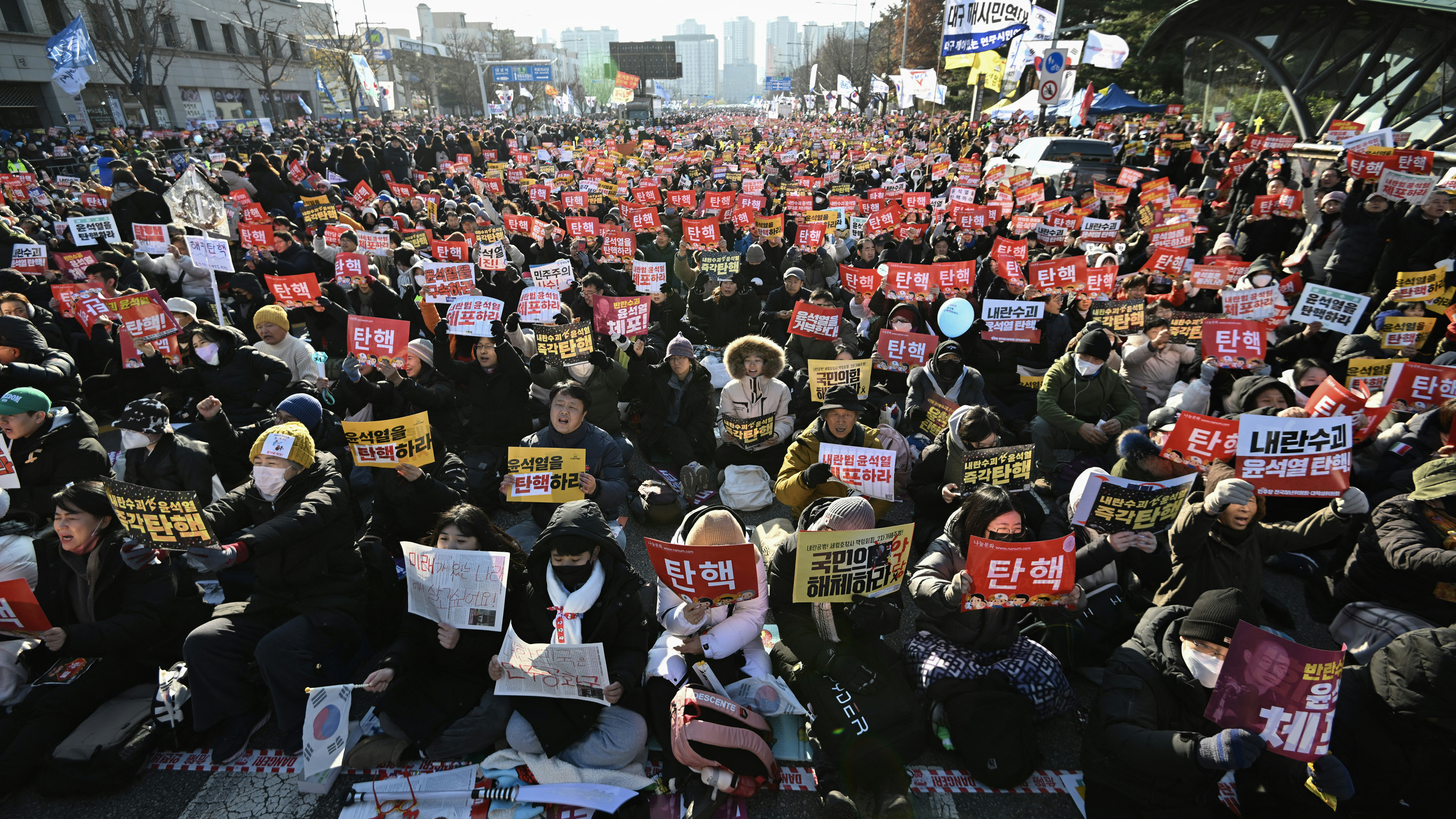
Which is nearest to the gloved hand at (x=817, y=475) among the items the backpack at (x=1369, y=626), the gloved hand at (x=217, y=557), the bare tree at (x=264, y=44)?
the backpack at (x=1369, y=626)

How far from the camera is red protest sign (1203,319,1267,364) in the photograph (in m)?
5.90

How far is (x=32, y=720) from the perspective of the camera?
3.13 metres

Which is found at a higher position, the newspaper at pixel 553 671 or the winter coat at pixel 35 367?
the winter coat at pixel 35 367

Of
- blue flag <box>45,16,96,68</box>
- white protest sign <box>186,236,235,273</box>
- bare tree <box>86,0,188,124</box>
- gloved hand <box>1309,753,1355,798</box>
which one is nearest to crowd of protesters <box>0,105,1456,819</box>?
gloved hand <box>1309,753,1355,798</box>

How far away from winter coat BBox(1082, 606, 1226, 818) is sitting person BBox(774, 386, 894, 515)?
1.84 metres

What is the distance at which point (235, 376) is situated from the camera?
226 inches

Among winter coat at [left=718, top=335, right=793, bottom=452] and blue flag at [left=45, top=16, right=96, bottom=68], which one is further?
blue flag at [left=45, top=16, right=96, bottom=68]

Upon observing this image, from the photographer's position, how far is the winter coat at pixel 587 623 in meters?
3.18

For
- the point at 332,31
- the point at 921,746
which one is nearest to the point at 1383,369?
the point at 921,746

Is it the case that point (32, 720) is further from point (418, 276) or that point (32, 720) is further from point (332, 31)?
point (332, 31)

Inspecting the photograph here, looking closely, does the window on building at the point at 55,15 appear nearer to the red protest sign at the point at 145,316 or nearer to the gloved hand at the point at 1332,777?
the red protest sign at the point at 145,316

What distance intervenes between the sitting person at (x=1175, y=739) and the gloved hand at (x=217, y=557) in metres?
3.97

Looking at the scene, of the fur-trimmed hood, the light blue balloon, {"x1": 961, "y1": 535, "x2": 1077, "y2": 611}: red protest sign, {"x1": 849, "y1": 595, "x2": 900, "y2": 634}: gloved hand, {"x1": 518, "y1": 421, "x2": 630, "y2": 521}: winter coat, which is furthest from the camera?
the light blue balloon

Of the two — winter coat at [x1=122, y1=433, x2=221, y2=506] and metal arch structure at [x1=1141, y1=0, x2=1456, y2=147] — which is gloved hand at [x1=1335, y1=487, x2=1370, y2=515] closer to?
winter coat at [x1=122, y1=433, x2=221, y2=506]
